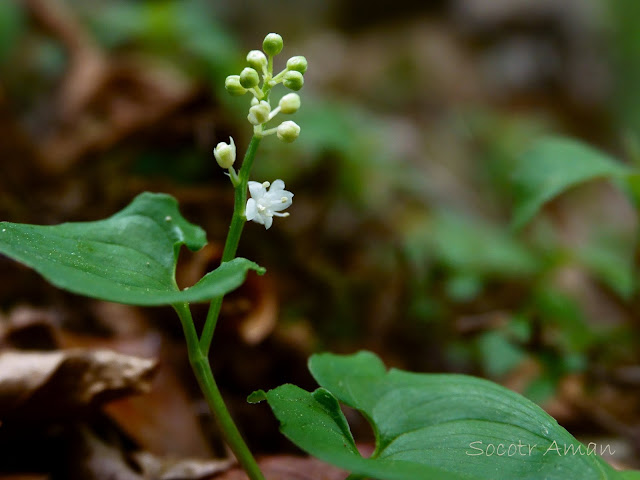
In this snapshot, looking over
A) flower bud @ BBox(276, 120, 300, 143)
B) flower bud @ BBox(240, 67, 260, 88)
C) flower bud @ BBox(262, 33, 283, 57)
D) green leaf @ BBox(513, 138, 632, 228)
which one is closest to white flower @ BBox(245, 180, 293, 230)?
flower bud @ BBox(276, 120, 300, 143)

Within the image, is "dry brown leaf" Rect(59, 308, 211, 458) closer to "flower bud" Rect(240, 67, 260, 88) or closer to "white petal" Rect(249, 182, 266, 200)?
"white petal" Rect(249, 182, 266, 200)

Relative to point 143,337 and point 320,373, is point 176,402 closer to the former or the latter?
point 143,337

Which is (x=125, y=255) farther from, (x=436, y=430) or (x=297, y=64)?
(x=436, y=430)

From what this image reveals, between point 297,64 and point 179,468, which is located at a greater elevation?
point 297,64

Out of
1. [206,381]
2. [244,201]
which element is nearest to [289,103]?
[244,201]

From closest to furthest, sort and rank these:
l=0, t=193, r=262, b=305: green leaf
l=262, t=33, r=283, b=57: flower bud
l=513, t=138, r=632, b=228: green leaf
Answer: l=0, t=193, r=262, b=305: green leaf, l=262, t=33, r=283, b=57: flower bud, l=513, t=138, r=632, b=228: green leaf

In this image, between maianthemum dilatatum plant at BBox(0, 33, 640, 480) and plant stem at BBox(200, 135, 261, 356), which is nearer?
maianthemum dilatatum plant at BBox(0, 33, 640, 480)

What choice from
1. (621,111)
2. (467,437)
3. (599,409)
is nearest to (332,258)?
(599,409)
